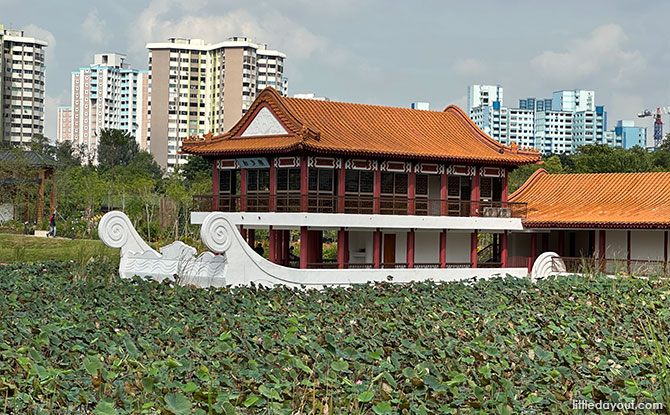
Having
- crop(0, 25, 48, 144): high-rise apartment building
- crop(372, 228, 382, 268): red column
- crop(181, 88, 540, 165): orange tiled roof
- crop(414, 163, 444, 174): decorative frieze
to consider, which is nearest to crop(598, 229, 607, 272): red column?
crop(181, 88, 540, 165): orange tiled roof

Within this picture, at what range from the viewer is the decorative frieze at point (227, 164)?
78.4ft

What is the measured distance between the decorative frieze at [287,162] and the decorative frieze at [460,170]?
184 inches

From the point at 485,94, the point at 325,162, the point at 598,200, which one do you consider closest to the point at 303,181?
the point at 325,162

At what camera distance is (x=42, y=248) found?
104 feet

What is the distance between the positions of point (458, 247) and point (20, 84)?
242 feet

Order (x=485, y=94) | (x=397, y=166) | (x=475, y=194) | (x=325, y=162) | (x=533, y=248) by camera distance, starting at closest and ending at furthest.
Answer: (x=325, y=162) < (x=397, y=166) < (x=475, y=194) < (x=533, y=248) < (x=485, y=94)

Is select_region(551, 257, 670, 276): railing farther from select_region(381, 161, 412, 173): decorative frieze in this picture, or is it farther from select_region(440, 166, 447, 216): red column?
select_region(381, 161, 412, 173): decorative frieze

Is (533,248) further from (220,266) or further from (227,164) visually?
(220,266)

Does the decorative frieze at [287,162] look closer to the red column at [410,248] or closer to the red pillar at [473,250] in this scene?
the red column at [410,248]

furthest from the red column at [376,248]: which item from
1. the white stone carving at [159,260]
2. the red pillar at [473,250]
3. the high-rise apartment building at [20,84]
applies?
the high-rise apartment building at [20,84]

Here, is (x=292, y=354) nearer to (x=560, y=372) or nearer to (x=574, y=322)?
(x=560, y=372)

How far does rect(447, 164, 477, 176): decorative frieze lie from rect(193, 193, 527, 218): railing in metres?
0.79

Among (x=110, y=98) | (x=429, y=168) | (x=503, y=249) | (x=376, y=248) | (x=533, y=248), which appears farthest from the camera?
(x=110, y=98)

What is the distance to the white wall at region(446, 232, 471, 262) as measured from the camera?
2550cm
